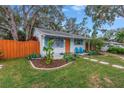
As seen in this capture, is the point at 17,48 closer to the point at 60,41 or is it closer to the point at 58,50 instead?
the point at 58,50

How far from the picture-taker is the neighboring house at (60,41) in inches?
633

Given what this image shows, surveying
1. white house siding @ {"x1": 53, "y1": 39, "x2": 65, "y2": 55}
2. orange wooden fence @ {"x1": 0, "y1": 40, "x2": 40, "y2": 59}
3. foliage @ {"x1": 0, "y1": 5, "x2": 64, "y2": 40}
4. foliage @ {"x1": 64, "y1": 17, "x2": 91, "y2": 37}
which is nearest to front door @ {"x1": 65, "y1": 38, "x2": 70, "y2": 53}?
white house siding @ {"x1": 53, "y1": 39, "x2": 65, "y2": 55}

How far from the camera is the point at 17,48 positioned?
567 inches

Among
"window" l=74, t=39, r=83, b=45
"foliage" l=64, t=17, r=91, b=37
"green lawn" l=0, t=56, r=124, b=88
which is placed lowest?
"green lawn" l=0, t=56, r=124, b=88

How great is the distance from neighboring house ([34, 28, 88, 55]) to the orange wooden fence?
0.81 meters

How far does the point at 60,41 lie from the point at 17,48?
16.7ft

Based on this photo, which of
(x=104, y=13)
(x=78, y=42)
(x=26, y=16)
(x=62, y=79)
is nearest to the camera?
(x=62, y=79)

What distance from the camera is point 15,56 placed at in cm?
1426

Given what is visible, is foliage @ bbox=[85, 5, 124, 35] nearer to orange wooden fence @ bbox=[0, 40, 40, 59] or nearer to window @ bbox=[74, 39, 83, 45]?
window @ bbox=[74, 39, 83, 45]

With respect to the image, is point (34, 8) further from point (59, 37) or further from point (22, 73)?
point (22, 73)

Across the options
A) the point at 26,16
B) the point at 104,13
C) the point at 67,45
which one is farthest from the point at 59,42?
the point at 104,13

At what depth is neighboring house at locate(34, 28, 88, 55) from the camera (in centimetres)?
1607

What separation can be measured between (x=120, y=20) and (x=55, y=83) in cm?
2011
